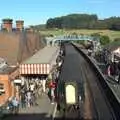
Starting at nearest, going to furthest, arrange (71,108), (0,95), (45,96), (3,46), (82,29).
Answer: (71,108), (0,95), (45,96), (3,46), (82,29)

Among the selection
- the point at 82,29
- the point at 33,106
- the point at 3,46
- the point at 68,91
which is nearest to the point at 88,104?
the point at 68,91

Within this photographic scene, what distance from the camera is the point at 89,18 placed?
18788cm

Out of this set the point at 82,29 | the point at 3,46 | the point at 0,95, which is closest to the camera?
the point at 0,95

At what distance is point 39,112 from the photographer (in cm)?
2297

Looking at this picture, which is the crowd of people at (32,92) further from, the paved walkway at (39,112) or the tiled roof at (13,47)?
the tiled roof at (13,47)

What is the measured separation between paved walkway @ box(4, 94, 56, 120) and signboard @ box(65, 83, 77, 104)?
274cm

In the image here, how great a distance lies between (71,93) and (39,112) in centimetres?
514

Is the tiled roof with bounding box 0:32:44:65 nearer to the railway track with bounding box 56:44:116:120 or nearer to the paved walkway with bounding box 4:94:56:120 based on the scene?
the paved walkway with bounding box 4:94:56:120

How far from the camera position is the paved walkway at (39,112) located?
70.0 ft

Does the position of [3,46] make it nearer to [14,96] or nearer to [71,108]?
[14,96]

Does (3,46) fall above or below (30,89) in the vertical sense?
above

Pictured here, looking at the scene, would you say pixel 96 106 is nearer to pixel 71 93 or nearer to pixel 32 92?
pixel 71 93

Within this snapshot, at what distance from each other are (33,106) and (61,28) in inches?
6203

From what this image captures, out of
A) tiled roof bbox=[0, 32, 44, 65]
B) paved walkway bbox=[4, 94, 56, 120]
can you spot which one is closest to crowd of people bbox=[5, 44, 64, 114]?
paved walkway bbox=[4, 94, 56, 120]
